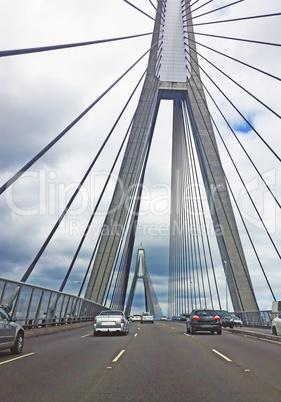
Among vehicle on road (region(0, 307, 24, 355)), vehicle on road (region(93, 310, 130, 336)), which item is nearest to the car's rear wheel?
vehicle on road (region(0, 307, 24, 355))

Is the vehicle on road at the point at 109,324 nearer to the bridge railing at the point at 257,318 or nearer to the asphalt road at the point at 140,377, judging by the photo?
the asphalt road at the point at 140,377

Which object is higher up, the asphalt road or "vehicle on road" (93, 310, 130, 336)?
"vehicle on road" (93, 310, 130, 336)

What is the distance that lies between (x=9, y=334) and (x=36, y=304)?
32.7 ft

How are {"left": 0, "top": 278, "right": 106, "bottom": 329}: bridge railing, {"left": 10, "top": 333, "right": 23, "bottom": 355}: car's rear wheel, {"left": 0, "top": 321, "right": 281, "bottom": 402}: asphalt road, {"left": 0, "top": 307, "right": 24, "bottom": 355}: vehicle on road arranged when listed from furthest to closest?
{"left": 0, "top": 278, "right": 106, "bottom": 329}: bridge railing → {"left": 10, "top": 333, "right": 23, "bottom": 355}: car's rear wheel → {"left": 0, "top": 307, "right": 24, "bottom": 355}: vehicle on road → {"left": 0, "top": 321, "right": 281, "bottom": 402}: asphalt road

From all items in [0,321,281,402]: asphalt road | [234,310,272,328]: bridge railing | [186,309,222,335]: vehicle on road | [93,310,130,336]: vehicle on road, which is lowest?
[0,321,281,402]: asphalt road

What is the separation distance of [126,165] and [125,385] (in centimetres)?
2954

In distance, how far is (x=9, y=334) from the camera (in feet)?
39.3

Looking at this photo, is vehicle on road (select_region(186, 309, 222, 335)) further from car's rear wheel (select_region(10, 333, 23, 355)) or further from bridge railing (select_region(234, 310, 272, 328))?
car's rear wheel (select_region(10, 333, 23, 355))

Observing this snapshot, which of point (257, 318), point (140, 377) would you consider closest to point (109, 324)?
point (140, 377)

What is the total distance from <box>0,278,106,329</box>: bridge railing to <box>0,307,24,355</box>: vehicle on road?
4097mm

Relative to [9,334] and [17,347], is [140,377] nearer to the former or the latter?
[9,334]

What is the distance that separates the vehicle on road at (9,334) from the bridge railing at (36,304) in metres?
4.10

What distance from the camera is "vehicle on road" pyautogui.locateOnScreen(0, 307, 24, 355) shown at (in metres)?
11.5

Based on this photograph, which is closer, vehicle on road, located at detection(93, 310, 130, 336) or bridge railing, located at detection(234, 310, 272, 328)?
vehicle on road, located at detection(93, 310, 130, 336)
